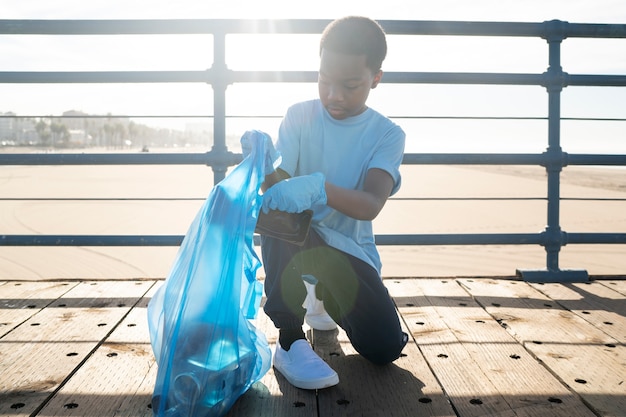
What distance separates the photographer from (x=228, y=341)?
48.6 inches

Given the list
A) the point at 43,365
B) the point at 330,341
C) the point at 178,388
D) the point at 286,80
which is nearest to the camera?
the point at 178,388

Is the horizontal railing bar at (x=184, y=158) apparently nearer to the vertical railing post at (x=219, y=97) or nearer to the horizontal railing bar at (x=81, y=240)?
the vertical railing post at (x=219, y=97)

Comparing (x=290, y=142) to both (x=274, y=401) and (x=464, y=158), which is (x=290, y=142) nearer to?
(x=274, y=401)

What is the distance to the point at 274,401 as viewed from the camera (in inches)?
52.7

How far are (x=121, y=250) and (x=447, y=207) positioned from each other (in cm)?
592

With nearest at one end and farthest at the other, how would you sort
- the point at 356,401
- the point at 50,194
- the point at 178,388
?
1. the point at 178,388
2. the point at 356,401
3. the point at 50,194

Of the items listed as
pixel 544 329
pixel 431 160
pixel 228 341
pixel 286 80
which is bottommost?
pixel 544 329

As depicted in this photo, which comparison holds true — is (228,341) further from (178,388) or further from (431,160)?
(431,160)

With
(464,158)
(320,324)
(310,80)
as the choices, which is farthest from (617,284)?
(310,80)

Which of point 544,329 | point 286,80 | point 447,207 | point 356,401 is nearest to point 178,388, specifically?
point 356,401

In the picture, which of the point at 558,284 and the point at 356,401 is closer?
the point at 356,401

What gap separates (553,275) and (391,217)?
6780 mm

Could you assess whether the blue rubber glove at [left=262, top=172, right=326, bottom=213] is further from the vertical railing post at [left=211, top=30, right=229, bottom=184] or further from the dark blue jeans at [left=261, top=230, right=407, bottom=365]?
the vertical railing post at [left=211, top=30, right=229, bottom=184]

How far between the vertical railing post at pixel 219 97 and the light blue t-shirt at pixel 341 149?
0.64m
